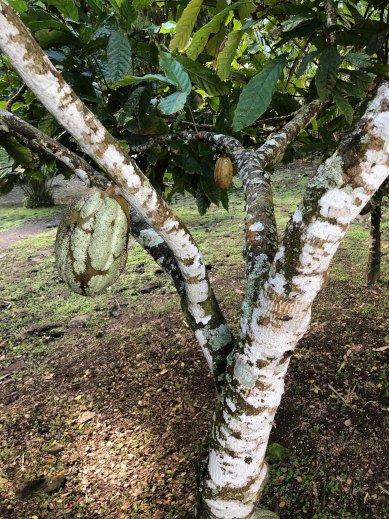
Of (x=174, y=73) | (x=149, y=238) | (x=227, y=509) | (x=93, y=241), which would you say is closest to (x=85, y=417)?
A: (x=227, y=509)

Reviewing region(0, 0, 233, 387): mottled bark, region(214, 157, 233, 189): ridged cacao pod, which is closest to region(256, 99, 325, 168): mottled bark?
region(214, 157, 233, 189): ridged cacao pod

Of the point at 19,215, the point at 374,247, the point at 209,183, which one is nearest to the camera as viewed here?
the point at 209,183

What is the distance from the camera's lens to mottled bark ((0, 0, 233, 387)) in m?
0.74

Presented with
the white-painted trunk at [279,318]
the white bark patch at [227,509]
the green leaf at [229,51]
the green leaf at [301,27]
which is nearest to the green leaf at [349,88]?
the green leaf at [301,27]

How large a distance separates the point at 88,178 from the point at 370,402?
1.70m

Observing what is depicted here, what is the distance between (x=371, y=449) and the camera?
70.2 inches

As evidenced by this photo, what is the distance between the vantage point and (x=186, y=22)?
3.76 ft

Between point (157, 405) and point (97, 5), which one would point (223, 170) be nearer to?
point (97, 5)

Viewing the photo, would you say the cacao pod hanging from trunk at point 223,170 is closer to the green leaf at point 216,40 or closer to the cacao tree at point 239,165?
the cacao tree at point 239,165

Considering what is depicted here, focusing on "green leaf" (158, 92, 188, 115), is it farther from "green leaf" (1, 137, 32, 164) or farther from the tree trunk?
the tree trunk

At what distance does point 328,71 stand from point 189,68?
0.41 metres

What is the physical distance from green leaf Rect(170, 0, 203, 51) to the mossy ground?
5.42 ft

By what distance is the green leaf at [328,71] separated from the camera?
119 centimetres

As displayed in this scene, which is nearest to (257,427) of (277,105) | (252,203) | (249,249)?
(249,249)
